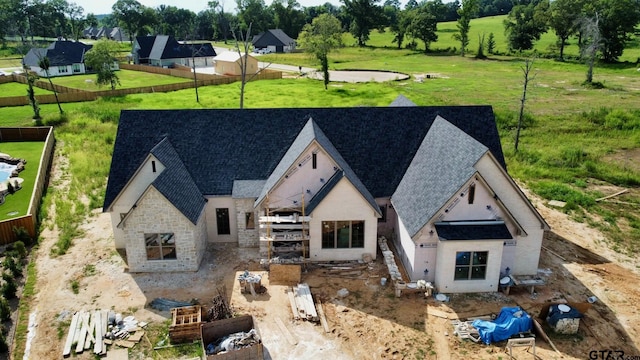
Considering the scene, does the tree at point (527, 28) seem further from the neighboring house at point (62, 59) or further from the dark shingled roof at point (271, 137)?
the dark shingled roof at point (271, 137)

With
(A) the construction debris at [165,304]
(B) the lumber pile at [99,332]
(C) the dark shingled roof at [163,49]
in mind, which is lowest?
(B) the lumber pile at [99,332]

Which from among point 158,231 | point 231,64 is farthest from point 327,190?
point 231,64

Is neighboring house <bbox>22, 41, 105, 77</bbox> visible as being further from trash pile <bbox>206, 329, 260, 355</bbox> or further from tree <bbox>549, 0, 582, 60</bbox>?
tree <bbox>549, 0, 582, 60</bbox>

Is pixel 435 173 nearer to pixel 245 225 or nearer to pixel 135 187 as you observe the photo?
pixel 245 225

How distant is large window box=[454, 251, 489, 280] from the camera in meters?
23.2

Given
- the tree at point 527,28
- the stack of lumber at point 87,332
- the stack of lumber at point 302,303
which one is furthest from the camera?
the tree at point 527,28

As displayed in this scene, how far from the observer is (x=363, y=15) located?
143 meters

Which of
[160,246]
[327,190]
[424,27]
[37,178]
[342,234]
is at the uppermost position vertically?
[424,27]

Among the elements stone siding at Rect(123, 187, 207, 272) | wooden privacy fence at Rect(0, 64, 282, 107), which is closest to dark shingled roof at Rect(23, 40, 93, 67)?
wooden privacy fence at Rect(0, 64, 282, 107)

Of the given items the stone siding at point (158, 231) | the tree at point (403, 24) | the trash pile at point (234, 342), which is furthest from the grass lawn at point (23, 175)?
the tree at point (403, 24)

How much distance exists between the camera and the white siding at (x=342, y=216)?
25.1 metres

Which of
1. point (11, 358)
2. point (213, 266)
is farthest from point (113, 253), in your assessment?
point (11, 358)

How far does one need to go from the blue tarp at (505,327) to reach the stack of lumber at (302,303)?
735cm

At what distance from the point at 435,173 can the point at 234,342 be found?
13388 millimetres
